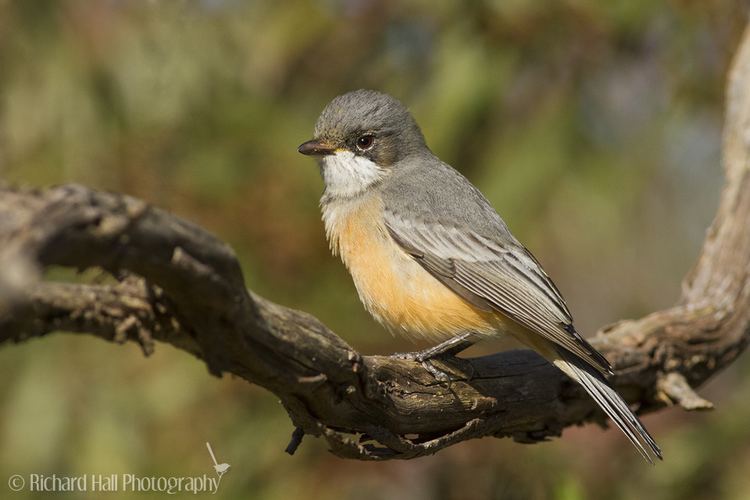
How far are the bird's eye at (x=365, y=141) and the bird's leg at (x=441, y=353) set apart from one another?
1.58 metres

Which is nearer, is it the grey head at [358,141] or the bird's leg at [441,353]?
the bird's leg at [441,353]

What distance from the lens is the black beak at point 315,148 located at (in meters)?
5.89

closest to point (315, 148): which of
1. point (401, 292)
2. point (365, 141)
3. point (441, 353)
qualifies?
point (365, 141)

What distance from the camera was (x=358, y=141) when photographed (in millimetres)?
6145

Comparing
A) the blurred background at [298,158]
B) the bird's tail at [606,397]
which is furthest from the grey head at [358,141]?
the bird's tail at [606,397]

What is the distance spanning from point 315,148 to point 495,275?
1.48 m

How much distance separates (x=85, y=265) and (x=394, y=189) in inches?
134

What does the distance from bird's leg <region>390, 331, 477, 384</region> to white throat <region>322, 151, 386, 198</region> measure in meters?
1.28

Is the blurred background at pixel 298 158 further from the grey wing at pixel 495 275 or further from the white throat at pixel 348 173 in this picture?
the grey wing at pixel 495 275

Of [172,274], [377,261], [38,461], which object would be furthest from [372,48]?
[172,274]

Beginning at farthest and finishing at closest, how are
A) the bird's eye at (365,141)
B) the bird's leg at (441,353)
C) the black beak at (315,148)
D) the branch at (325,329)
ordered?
1. the bird's eye at (365,141)
2. the black beak at (315,148)
3. the bird's leg at (441,353)
4. the branch at (325,329)

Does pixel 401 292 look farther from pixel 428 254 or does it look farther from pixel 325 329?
pixel 325 329

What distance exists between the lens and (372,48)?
25.2 feet

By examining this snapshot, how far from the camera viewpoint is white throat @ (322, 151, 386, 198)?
600 cm
